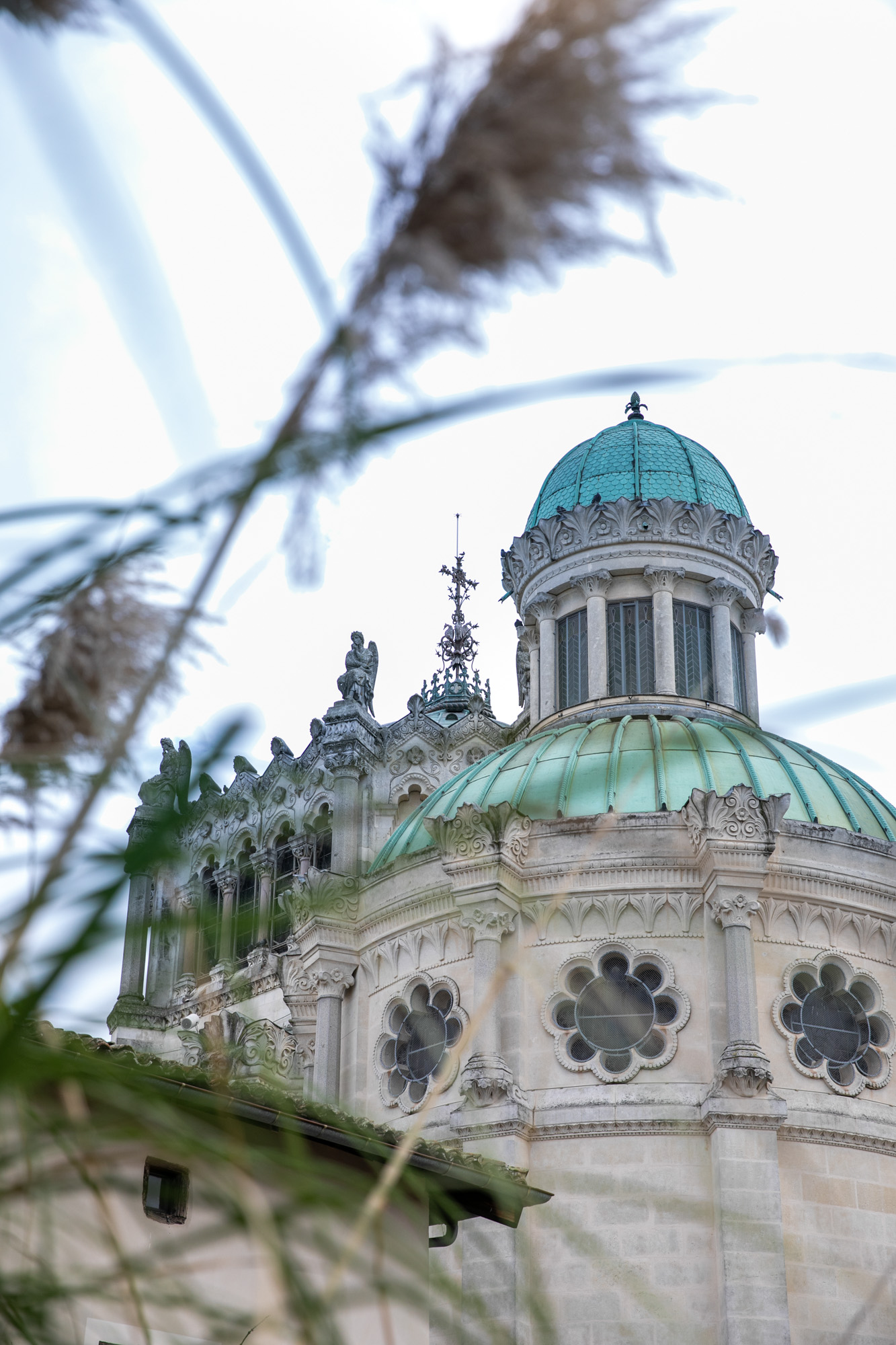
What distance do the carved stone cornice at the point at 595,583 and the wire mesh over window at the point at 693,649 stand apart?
1.33 metres

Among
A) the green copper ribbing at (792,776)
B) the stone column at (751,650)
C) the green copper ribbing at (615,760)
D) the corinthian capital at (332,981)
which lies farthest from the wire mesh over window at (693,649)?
the corinthian capital at (332,981)

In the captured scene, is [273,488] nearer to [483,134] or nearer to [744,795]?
[483,134]

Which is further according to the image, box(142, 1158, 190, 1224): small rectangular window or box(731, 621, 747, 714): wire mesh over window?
box(731, 621, 747, 714): wire mesh over window

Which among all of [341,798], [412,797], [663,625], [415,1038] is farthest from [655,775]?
[412,797]

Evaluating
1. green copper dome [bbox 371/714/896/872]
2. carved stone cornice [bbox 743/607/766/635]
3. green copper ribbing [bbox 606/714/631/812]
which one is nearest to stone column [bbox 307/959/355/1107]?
green copper dome [bbox 371/714/896/872]

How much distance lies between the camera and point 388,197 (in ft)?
8.64

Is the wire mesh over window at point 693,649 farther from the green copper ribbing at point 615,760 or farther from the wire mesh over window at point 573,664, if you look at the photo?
the green copper ribbing at point 615,760

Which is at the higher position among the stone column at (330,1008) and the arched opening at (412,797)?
the arched opening at (412,797)

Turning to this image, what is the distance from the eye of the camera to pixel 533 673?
34.1m

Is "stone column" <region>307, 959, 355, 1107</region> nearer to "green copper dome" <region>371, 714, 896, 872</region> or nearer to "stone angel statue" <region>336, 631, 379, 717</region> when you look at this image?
"green copper dome" <region>371, 714, 896, 872</region>

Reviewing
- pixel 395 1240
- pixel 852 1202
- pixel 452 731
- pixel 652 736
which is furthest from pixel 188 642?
pixel 452 731

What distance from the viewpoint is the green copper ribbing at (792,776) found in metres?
26.3

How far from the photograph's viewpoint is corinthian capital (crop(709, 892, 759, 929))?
2372 cm

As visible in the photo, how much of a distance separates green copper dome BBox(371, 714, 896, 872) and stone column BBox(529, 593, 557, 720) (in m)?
2.64
